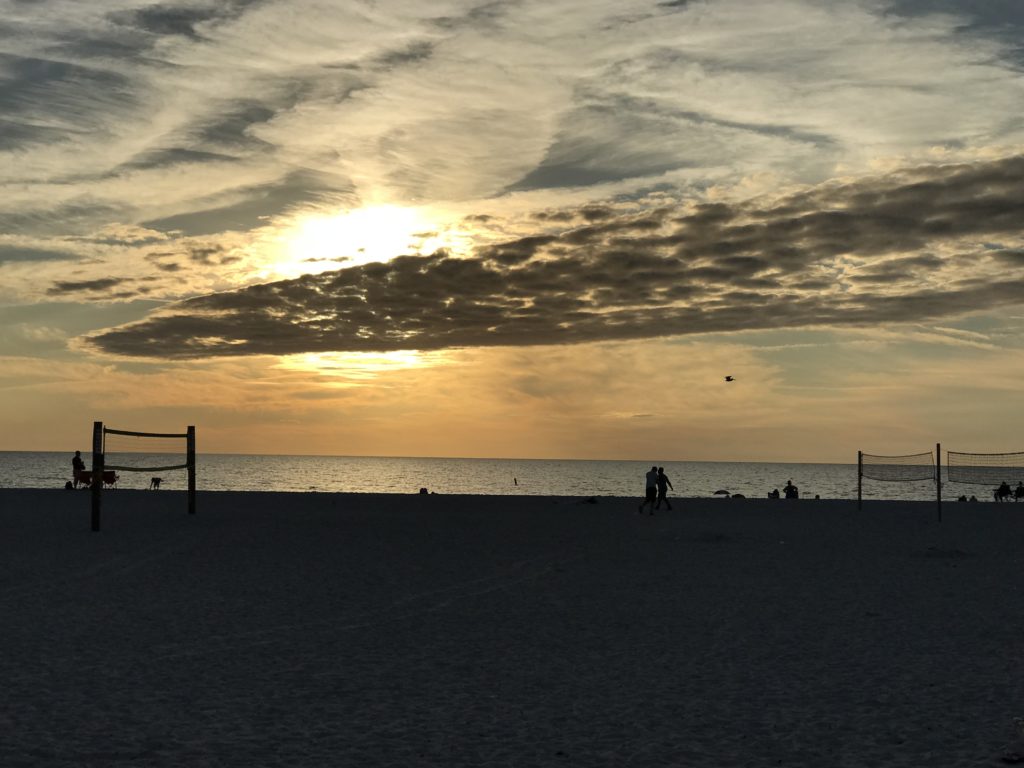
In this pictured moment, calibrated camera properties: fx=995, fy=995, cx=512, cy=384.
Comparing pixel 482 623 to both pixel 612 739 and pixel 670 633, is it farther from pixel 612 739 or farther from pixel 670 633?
pixel 612 739

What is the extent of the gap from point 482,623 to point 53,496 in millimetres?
35384

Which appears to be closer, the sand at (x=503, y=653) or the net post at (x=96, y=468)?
the sand at (x=503, y=653)

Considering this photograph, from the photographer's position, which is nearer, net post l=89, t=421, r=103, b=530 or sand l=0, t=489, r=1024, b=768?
sand l=0, t=489, r=1024, b=768

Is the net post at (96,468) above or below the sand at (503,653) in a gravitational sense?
above

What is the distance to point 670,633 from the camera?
38.2 feet

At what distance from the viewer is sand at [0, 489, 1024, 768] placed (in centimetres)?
697

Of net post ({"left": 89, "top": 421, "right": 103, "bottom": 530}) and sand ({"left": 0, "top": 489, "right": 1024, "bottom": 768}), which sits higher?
net post ({"left": 89, "top": 421, "right": 103, "bottom": 530})

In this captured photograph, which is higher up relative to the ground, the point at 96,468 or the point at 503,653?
the point at 96,468

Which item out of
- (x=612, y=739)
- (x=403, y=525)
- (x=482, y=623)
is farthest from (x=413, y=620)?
(x=403, y=525)

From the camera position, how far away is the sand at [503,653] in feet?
22.9

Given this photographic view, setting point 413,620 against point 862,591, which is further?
point 862,591

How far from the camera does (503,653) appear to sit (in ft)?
34.1

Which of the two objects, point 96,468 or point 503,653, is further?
point 96,468

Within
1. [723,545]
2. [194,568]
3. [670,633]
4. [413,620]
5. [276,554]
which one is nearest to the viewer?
[670,633]
